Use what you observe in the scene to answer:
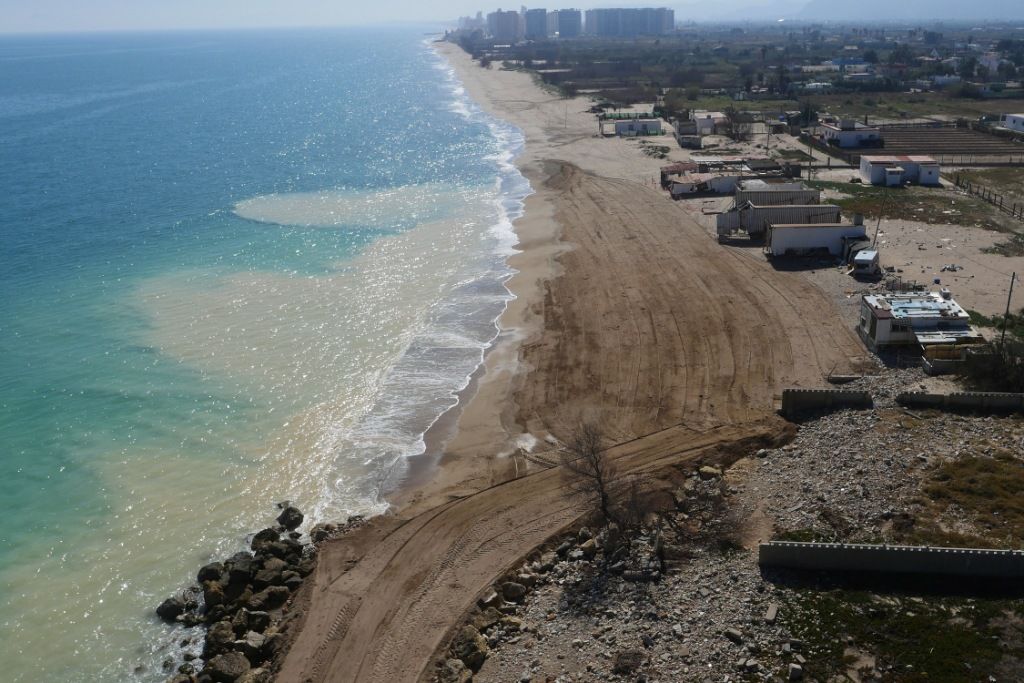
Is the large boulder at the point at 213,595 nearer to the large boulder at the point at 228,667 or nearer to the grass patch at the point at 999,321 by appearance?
the large boulder at the point at 228,667

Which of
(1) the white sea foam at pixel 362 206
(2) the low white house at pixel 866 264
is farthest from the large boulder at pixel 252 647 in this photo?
(1) the white sea foam at pixel 362 206

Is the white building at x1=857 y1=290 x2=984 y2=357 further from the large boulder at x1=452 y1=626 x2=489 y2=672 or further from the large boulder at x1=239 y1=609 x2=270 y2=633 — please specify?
the large boulder at x1=239 y1=609 x2=270 y2=633

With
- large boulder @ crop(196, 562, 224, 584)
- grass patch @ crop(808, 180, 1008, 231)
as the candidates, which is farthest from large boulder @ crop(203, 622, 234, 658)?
grass patch @ crop(808, 180, 1008, 231)

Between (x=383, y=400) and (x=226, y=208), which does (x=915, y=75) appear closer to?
(x=226, y=208)

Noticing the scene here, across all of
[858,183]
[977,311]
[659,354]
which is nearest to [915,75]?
[858,183]

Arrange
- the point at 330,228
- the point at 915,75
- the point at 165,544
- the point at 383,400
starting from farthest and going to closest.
→ 1. the point at 915,75
2. the point at 330,228
3. the point at 383,400
4. the point at 165,544

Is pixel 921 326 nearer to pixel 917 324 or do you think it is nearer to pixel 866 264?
pixel 917 324
